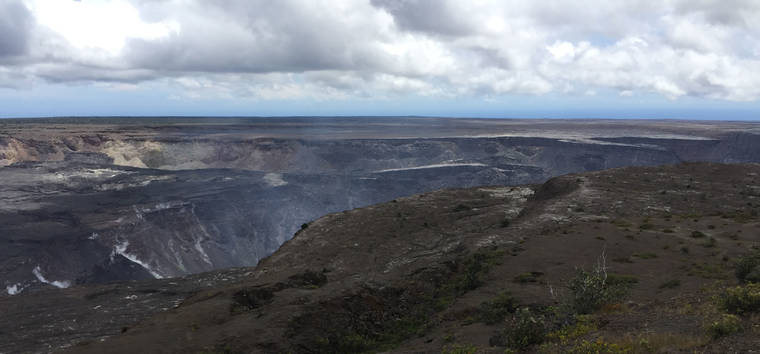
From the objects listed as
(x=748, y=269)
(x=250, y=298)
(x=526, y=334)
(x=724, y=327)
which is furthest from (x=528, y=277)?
(x=250, y=298)

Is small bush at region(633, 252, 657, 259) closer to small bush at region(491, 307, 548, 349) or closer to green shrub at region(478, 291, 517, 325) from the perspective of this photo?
green shrub at region(478, 291, 517, 325)

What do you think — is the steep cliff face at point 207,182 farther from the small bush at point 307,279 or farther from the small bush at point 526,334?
the small bush at point 526,334

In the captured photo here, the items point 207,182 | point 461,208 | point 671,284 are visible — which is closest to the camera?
point 671,284

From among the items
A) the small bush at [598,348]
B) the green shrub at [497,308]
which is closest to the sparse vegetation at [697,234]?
the green shrub at [497,308]

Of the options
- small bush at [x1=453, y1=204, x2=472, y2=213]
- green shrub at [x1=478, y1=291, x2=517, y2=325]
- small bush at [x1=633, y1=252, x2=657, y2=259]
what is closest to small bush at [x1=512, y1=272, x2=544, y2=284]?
green shrub at [x1=478, y1=291, x2=517, y2=325]

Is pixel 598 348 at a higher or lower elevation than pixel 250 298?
higher

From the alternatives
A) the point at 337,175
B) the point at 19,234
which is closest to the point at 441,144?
the point at 337,175

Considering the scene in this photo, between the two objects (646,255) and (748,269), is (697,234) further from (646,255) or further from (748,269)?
(748,269)
